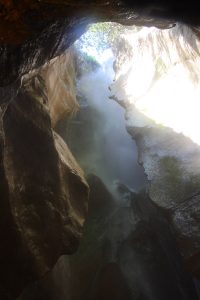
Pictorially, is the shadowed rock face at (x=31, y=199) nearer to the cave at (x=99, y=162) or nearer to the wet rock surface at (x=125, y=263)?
the cave at (x=99, y=162)

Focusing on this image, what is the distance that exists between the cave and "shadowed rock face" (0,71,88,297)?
25 mm

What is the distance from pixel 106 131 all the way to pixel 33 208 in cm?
1272

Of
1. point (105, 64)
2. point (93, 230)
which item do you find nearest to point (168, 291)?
point (93, 230)

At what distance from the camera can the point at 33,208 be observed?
792 cm

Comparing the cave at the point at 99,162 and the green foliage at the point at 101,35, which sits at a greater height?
the green foliage at the point at 101,35

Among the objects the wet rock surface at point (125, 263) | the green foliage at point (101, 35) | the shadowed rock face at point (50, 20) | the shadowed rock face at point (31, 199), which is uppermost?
the green foliage at point (101, 35)

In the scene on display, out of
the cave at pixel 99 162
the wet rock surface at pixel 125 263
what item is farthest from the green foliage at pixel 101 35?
the wet rock surface at pixel 125 263

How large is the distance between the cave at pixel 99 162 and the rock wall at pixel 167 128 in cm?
4

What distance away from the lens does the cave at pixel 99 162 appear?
5.74m

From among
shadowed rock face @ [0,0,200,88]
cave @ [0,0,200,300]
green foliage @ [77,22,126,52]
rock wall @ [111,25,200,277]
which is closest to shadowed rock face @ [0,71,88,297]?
cave @ [0,0,200,300]

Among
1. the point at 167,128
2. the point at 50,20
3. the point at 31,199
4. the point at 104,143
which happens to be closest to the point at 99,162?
the point at 104,143

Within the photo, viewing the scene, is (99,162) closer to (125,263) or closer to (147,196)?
(125,263)

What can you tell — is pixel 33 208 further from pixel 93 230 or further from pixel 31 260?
pixel 93 230

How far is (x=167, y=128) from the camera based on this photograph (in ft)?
40.2
